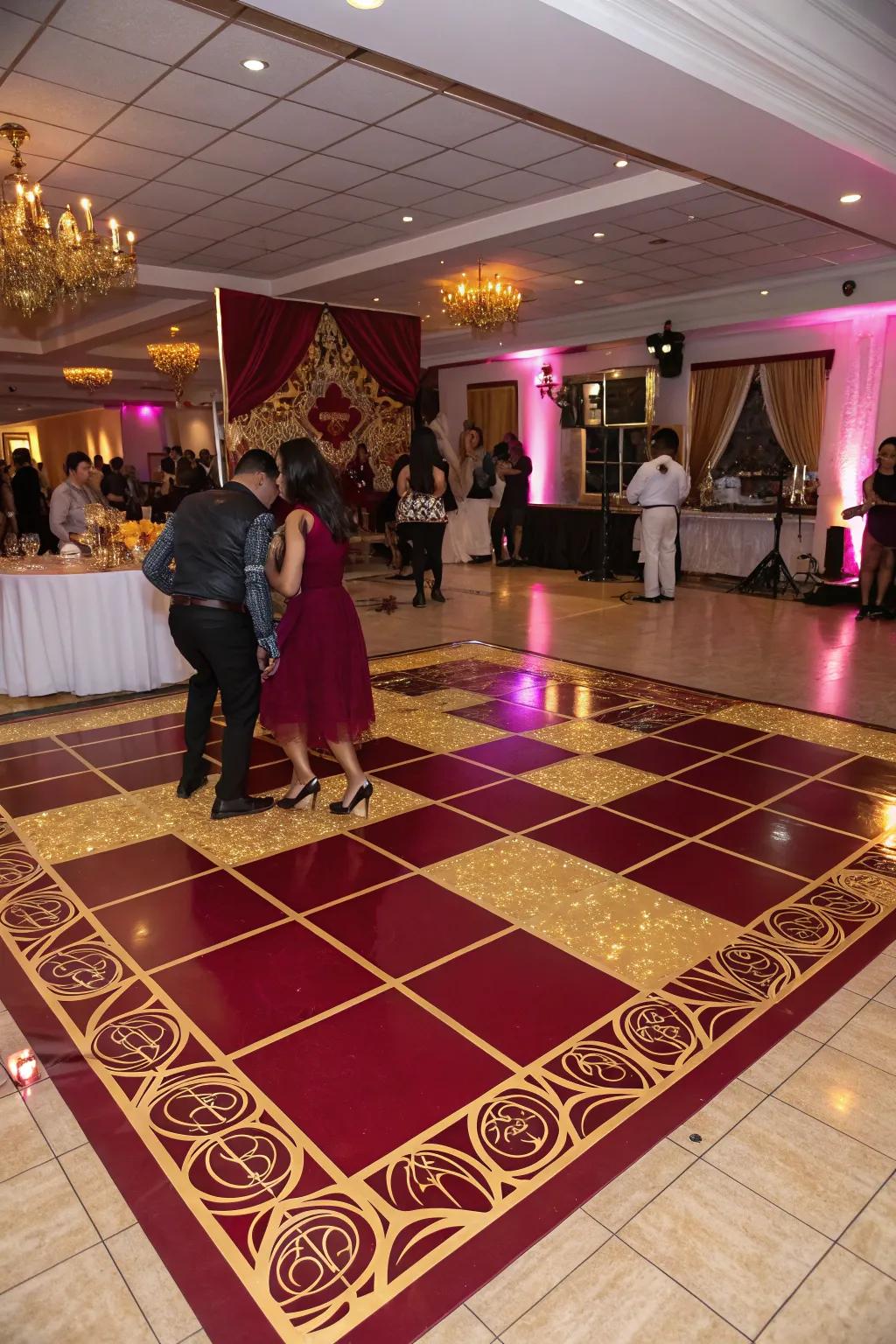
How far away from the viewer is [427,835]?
334cm

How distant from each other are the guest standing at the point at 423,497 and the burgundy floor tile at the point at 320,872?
500cm

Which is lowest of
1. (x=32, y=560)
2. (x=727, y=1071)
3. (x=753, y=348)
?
(x=727, y=1071)

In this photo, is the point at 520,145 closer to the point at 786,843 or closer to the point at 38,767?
the point at 786,843

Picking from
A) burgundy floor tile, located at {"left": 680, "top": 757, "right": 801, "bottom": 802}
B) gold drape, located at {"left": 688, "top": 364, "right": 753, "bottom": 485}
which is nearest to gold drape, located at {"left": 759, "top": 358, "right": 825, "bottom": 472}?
gold drape, located at {"left": 688, "top": 364, "right": 753, "bottom": 485}

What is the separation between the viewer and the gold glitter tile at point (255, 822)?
327cm

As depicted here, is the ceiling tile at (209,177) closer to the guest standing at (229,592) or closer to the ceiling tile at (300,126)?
the ceiling tile at (300,126)

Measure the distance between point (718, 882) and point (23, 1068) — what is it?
214cm

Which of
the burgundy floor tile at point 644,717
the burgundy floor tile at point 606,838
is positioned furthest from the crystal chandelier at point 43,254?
the burgundy floor tile at point 606,838

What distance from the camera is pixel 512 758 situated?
4172mm

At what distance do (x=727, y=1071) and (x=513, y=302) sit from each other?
7.68m

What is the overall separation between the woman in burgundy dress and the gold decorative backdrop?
A: 538 centimetres

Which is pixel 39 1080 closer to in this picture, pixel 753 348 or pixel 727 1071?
pixel 727 1071

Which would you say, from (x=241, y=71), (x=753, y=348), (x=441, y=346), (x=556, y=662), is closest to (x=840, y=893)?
(x=556, y=662)

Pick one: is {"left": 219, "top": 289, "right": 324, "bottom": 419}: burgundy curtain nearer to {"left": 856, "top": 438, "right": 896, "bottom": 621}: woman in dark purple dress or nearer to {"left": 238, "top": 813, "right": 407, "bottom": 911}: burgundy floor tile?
{"left": 856, "top": 438, "right": 896, "bottom": 621}: woman in dark purple dress
